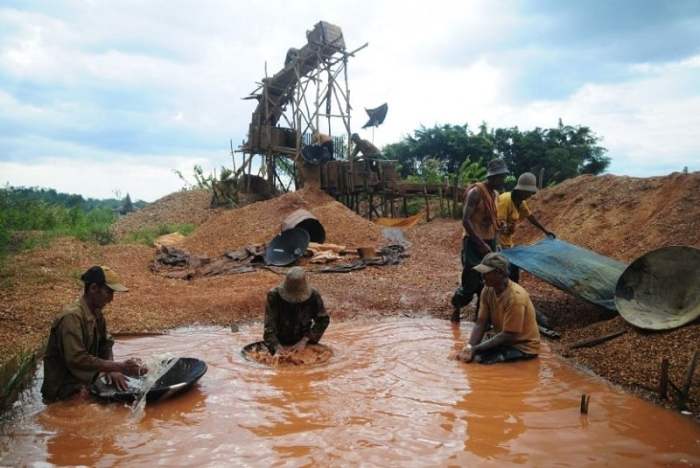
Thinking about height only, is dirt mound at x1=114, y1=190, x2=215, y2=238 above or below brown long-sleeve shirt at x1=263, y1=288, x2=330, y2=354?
above

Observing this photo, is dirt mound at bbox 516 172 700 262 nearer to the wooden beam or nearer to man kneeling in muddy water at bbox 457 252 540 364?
the wooden beam

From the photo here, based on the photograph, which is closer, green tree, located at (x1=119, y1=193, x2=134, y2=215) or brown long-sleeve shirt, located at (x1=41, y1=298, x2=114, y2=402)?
brown long-sleeve shirt, located at (x1=41, y1=298, x2=114, y2=402)

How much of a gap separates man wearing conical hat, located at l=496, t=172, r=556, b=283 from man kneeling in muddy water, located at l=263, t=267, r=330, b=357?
2.75 m

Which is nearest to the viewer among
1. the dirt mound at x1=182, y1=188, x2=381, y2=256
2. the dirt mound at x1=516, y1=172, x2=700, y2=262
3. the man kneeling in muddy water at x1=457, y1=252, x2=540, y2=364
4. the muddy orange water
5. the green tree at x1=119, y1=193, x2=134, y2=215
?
the muddy orange water

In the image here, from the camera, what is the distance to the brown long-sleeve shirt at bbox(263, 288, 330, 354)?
15.2ft

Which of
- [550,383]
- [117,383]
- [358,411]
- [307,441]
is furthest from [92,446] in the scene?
[550,383]

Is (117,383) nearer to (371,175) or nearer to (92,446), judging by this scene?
(92,446)

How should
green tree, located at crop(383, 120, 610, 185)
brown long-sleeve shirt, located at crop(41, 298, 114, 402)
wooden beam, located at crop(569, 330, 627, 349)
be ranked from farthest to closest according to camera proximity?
green tree, located at crop(383, 120, 610, 185) → wooden beam, located at crop(569, 330, 627, 349) → brown long-sleeve shirt, located at crop(41, 298, 114, 402)

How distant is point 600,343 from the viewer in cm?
496

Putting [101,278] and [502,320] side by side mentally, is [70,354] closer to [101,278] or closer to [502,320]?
[101,278]

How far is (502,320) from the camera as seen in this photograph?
4.45 m

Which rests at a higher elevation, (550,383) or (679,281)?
(679,281)

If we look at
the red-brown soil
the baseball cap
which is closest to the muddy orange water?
the red-brown soil

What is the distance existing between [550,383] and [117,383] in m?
3.38
